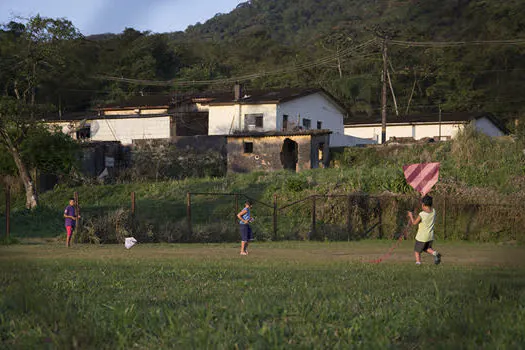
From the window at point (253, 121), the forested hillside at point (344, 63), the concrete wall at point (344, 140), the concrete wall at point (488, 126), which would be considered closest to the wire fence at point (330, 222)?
the forested hillside at point (344, 63)

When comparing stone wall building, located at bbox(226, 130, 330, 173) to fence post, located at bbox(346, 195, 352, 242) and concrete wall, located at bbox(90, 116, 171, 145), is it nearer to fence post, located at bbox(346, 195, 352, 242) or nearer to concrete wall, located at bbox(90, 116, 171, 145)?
concrete wall, located at bbox(90, 116, 171, 145)

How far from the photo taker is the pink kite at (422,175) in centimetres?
1830

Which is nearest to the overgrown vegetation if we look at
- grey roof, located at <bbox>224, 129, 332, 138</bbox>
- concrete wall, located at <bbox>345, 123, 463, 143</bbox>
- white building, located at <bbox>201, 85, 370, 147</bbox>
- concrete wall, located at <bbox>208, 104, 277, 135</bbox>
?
grey roof, located at <bbox>224, 129, 332, 138</bbox>

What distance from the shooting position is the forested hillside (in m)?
16.5

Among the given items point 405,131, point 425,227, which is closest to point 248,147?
point 405,131

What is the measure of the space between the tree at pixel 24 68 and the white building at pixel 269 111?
22.2 m

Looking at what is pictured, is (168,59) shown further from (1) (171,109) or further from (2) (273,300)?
(2) (273,300)

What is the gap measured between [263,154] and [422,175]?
1246 inches

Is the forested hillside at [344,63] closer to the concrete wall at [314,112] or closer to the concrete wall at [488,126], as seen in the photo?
the concrete wall at [488,126]

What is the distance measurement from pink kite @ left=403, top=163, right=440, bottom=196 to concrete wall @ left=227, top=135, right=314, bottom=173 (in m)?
29.8

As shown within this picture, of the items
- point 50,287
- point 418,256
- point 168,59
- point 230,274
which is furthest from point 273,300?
point 168,59

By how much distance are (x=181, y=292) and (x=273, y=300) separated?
4.83 ft

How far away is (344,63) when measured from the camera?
262ft

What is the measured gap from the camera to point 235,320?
21.0 ft
